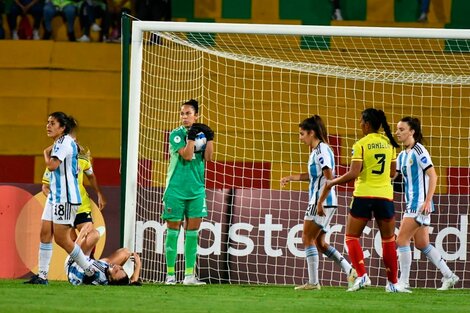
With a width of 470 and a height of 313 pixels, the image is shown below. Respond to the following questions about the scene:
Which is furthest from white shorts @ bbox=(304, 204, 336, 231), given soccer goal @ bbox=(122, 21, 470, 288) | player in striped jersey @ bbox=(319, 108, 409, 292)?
soccer goal @ bbox=(122, 21, 470, 288)

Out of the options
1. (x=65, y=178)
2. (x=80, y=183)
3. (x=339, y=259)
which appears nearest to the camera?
(x=65, y=178)

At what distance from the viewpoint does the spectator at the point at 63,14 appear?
59.3 ft

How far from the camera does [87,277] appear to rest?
10.8 meters

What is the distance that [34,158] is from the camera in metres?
16.9

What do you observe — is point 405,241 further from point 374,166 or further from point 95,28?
point 95,28

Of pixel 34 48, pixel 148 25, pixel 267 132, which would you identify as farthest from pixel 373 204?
pixel 34 48

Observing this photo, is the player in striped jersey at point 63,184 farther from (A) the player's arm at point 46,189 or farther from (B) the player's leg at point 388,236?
(B) the player's leg at point 388,236

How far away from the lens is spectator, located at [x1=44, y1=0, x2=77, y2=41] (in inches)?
711

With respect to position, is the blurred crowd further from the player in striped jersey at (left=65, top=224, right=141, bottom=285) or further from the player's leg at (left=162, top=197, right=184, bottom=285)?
the player in striped jersey at (left=65, top=224, right=141, bottom=285)

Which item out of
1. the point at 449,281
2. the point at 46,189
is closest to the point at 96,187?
the point at 46,189

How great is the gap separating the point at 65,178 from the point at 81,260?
0.74m

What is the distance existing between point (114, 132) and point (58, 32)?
95.7 inches

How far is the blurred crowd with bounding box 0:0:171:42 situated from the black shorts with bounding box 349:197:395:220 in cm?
803

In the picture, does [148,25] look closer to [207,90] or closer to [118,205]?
[118,205]
